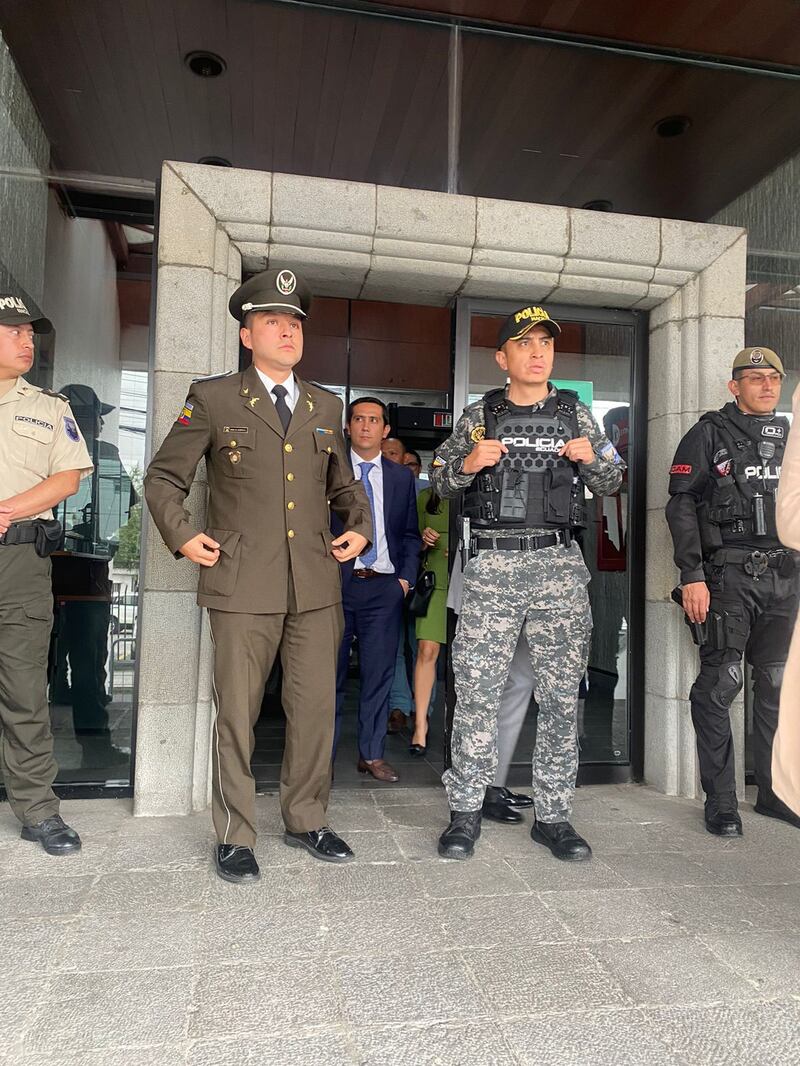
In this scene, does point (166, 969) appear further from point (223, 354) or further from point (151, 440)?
point (223, 354)

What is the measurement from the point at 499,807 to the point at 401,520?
159 centimetres

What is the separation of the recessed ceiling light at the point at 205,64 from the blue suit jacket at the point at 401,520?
218 cm

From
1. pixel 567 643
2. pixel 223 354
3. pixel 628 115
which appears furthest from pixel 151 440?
pixel 628 115

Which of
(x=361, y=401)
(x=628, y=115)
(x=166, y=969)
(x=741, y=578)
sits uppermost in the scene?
(x=628, y=115)

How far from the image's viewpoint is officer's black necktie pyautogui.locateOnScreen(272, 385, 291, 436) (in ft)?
9.24

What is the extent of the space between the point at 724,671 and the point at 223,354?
2.54m

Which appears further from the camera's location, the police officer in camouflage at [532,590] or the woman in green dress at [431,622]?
the woman in green dress at [431,622]

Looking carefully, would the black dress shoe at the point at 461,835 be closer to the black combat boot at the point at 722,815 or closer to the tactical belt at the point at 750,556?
the black combat boot at the point at 722,815

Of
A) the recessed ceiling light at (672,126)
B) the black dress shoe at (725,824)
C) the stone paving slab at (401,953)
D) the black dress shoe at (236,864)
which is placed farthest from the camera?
the recessed ceiling light at (672,126)

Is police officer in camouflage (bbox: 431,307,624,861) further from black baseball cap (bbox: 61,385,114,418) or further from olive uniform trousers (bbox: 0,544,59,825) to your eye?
black baseball cap (bbox: 61,385,114,418)

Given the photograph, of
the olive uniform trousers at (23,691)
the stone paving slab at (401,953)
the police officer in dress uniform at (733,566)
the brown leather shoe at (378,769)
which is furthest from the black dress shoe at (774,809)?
the olive uniform trousers at (23,691)

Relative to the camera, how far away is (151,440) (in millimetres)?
3369

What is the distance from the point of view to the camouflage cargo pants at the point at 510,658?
9.53ft

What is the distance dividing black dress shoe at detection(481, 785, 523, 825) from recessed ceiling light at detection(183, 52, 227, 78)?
150 inches
